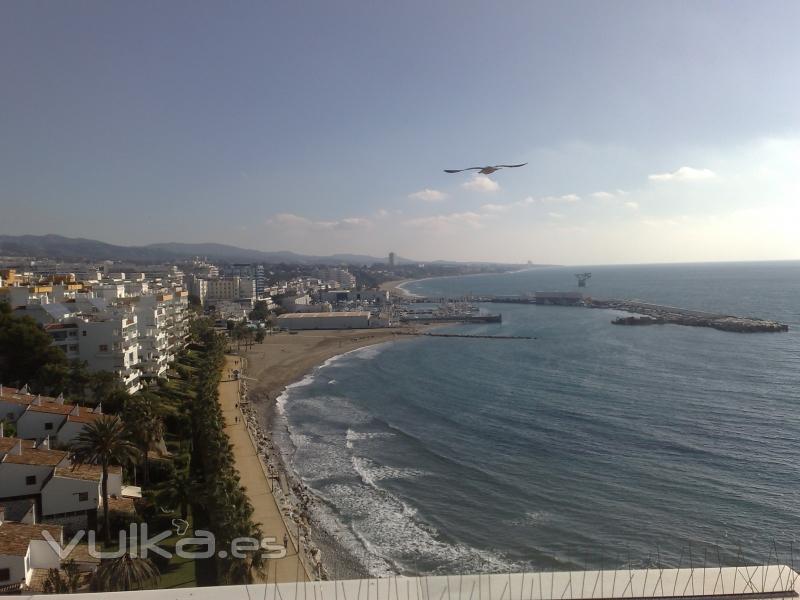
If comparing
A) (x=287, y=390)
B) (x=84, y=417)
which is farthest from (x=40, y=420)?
(x=287, y=390)

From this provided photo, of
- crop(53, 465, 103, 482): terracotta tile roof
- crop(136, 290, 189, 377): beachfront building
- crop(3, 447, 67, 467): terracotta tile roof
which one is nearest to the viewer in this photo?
→ crop(3, 447, 67, 467): terracotta tile roof

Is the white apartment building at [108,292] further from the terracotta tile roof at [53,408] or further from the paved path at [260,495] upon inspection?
the terracotta tile roof at [53,408]

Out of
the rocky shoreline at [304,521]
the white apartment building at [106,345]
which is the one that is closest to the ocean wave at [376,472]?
the rocky shoreline at [304,521]

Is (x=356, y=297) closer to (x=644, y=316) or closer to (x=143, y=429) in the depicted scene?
(x=644, y=316)

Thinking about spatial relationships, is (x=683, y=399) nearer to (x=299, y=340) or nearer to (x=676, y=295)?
(x=299, y=340)

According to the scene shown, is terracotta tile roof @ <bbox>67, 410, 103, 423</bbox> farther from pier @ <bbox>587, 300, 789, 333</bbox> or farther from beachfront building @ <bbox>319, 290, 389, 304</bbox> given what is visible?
beachfront building @ <bbox>319, 290, 389, 304</bbox>

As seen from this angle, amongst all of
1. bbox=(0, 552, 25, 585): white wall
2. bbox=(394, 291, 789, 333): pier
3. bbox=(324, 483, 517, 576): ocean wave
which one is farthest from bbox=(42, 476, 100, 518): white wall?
bbox=(394, 291, 789, 333): pier

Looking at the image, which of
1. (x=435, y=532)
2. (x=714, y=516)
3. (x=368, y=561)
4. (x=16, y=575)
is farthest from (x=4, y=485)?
(x=714, y=516)
